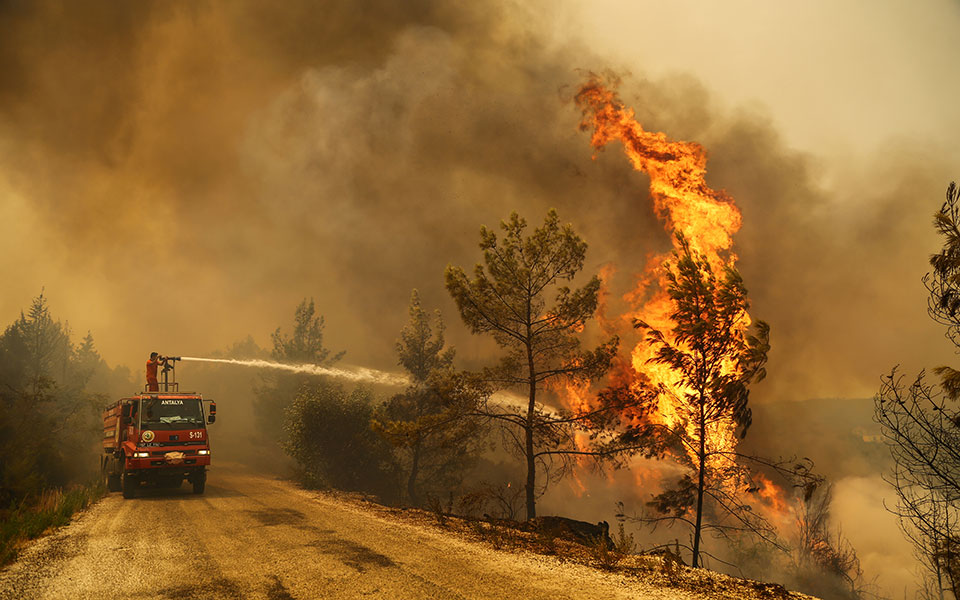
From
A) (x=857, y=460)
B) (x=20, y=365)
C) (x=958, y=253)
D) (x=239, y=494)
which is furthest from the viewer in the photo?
(x=857, y=460)

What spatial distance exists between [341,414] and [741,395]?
968 inches

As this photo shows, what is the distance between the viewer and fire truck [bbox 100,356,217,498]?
1905 centimetres

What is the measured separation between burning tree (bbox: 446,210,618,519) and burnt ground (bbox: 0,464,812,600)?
5.31m

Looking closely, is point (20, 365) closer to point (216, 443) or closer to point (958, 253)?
point (216, 443)

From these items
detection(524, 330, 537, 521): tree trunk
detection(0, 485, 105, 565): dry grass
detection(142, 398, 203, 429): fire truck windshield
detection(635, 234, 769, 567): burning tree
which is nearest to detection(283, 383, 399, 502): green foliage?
detection(142, 398, 203, 429): fire truck windshield

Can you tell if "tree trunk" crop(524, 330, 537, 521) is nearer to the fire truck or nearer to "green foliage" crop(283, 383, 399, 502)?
the fire truck

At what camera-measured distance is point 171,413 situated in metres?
20.2

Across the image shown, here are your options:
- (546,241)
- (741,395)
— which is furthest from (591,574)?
(546,241)

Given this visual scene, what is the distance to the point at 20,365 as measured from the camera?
165ft

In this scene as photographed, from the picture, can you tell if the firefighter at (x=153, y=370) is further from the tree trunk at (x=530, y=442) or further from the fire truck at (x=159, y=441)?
the tree trunk at (x=530, y=442)

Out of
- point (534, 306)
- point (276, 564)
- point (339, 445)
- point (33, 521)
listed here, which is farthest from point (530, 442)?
point (339, 445)

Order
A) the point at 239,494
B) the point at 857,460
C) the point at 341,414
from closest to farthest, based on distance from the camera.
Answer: the point at 239,494 < the point at 341,414 < the point at 857,460

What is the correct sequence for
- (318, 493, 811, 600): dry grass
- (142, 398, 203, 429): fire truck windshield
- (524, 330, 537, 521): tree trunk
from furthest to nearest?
(142, 398, 203, 429): fire truck windshield
(524, 330, 537, 521): tree trunk
(318, 493, 811, 600): dry grass

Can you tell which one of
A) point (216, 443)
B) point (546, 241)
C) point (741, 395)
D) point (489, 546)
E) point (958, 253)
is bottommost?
point (216, 443)
